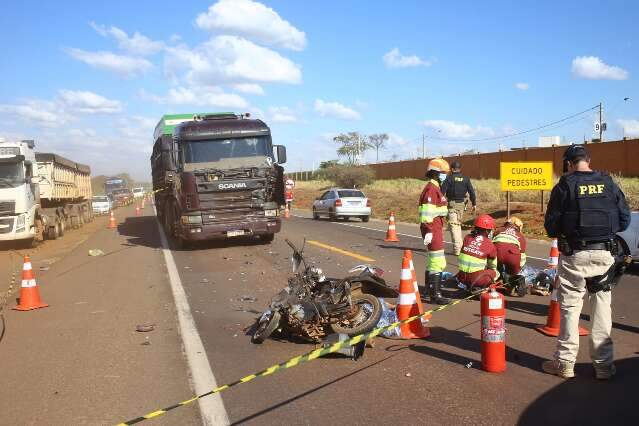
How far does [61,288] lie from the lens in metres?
10.2

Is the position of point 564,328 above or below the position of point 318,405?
above

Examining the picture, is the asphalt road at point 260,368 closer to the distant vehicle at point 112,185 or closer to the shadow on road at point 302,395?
the shadow on road at point 302,395

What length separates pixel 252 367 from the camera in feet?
17.6

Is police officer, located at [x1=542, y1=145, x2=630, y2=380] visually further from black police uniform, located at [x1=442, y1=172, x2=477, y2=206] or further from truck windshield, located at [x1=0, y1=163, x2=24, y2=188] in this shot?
truck windshield, located at [x1=0, y1=163, x2=24, y2=188]

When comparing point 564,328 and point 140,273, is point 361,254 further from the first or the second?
point 564,328

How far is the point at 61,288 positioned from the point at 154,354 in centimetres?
518

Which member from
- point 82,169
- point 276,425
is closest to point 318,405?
point 276,425

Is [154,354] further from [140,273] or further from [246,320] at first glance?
[140,273]

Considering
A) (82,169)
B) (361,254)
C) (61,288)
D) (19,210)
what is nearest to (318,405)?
(61,288)

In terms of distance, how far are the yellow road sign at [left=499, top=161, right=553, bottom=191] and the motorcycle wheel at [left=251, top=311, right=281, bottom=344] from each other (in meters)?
14.8

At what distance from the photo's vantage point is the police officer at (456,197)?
11750mm

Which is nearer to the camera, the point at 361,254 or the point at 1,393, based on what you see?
the point at 1,393

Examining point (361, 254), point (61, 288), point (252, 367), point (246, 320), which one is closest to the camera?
point (252, 367)

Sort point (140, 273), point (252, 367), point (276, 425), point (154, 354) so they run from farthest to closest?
point (140, 273), point (154, 354), point (252, 367), point (276, 425)
